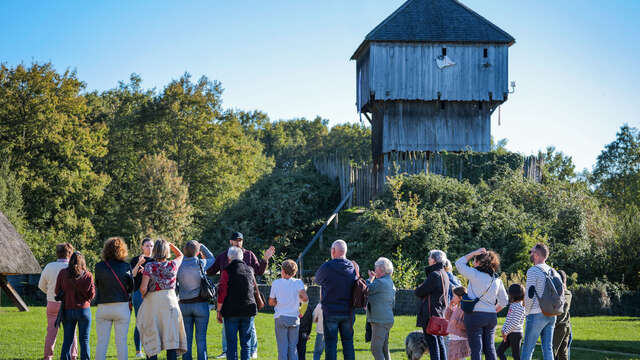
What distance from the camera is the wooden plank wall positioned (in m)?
32.8

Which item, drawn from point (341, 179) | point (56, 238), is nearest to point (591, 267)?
point (341, 179)

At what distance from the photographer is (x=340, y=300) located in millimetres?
10078

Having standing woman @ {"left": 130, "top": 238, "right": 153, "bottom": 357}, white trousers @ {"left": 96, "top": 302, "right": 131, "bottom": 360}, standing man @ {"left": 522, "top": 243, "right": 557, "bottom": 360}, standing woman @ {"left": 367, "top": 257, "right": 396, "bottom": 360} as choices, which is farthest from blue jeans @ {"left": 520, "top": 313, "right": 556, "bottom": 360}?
white trousers @ {"left": 96, "top": 302, "right": 131, "bottom": 360}

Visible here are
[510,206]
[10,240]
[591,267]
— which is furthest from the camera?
[510,206]

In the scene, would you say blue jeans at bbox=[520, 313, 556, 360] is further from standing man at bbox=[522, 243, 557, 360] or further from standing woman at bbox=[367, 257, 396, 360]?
standing woman at bbox=[367, 257, 396, 360]

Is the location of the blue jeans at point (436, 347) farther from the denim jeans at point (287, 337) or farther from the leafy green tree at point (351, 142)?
the leafy green tree at point (351, 142)

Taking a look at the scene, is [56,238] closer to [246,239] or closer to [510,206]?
[246,239]

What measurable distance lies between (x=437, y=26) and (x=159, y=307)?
29662 millimetres

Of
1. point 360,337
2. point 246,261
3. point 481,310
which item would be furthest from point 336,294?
point 360,337

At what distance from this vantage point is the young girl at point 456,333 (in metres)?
10.2

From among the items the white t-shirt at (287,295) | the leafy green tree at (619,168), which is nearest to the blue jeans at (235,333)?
the white t-shirt at (287,295)

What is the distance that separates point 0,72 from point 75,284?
35.4 meters

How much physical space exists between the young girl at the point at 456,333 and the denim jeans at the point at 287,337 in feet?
7.52

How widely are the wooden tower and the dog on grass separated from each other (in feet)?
81.8
